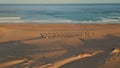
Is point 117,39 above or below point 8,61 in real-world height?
below

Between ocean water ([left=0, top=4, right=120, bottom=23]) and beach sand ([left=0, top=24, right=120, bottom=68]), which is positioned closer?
beach sand ([left=0, top=24, right=120, bottom=68])

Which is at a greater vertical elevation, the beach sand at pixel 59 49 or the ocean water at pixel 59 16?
the beach sand at pixel 59 49

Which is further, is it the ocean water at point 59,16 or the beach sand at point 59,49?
the ocean water at point 59,16

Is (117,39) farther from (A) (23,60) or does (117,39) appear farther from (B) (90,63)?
(A) (23,60)

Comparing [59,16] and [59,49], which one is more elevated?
[59,49]

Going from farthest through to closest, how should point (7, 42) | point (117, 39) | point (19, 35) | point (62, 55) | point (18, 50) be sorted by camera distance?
point (19, 35) → point (117, 39) → point (7, 42) → point (18, 50) → point (62, 55)

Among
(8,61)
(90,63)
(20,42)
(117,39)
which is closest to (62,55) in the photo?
(90,63)

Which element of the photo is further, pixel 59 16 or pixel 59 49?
pixel 59 16

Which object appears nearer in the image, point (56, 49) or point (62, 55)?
point (62, 55)

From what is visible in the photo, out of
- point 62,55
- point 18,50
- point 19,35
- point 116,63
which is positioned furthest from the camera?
point 19,35

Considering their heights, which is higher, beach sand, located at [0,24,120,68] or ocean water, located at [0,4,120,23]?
beach sand, located at [0,24,120,68]

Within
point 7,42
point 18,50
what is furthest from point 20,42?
point 18,50
